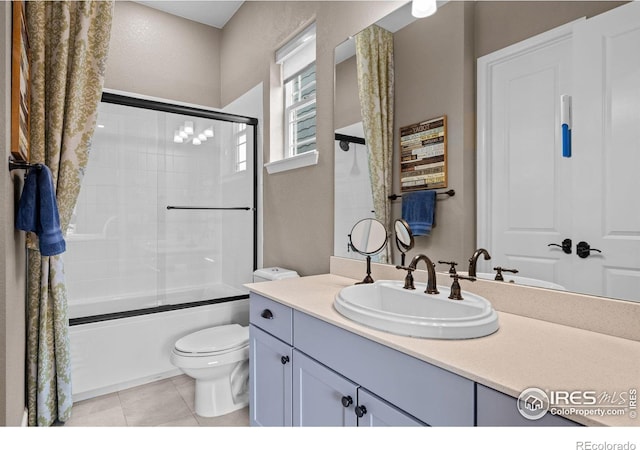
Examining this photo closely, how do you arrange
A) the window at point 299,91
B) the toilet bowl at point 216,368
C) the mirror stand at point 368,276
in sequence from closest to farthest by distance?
the mirror stand at point 368,276, the toilet bowl at point 216,368, the window at point 299,91

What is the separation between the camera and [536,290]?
1.16 m

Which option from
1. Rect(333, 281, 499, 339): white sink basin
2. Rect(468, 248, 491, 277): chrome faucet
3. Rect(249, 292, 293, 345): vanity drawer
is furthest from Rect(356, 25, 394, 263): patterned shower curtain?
Rect(249, 292, 293, 345): vanity drawer

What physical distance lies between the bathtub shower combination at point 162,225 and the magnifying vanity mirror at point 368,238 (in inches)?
49.1

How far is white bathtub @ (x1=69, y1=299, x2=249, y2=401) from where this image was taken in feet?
6.95

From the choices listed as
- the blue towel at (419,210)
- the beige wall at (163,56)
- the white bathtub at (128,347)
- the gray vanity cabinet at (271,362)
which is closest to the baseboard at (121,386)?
the white bathtub at (128,347)

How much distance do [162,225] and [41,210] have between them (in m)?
1.53

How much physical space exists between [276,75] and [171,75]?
117 cm

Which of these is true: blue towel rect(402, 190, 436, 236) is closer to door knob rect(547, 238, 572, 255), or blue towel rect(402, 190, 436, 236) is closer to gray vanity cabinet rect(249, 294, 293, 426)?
door knob rect(547, 238, 572, 255)

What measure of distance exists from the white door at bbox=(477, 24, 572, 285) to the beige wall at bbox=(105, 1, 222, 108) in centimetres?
277

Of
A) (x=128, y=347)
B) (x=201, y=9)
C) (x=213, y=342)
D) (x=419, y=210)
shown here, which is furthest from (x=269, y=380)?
(x=201, y=9)

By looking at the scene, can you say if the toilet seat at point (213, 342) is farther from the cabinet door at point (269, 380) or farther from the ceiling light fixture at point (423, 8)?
the ceiling light fixture at point (423, 8)

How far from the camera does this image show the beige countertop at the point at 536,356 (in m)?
0.72
